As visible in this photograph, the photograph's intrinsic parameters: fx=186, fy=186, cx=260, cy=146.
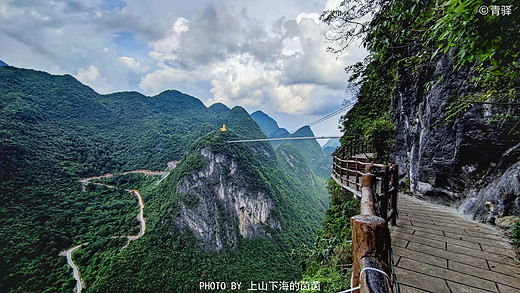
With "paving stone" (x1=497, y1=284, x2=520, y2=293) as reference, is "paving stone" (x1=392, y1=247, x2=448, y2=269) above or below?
above

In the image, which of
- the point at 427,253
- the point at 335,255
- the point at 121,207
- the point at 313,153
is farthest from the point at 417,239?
the point at 313,153

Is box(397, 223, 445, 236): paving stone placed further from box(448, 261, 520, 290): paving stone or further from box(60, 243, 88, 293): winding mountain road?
box(60, 243, 88, 293): winding mountain road

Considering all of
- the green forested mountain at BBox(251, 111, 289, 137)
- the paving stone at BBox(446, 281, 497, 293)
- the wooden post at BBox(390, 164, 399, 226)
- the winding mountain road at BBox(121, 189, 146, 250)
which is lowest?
the winding mountain road at BBox(121, 189, 146, 250)

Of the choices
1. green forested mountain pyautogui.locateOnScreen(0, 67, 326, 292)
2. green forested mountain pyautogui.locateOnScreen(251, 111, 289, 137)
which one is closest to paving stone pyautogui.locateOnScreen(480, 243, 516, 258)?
green forested mountain pyautogui.locateOnScreen(0, 67, 326, 292)

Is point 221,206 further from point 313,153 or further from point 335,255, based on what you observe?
point 313,153

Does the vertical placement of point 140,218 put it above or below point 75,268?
above

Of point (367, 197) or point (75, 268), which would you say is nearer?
point (367, 197)

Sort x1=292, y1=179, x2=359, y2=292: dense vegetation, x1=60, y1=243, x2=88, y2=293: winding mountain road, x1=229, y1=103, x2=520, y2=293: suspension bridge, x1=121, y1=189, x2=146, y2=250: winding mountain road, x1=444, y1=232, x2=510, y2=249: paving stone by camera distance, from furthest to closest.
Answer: x1=121, y1=189, x2=146, y2=250: winding mountain road → x1=60, y1=243, x2=88, y2=293: winding mountain road → x1=292, y1=179, x2=359, y2=292: dense vegetation → x1=444, y1=232, x2=510, y2=249: paving stone → x1=229, y1=103, x2=520, y2=293: suspension bridge

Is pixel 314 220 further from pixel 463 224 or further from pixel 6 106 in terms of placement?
pixel 6 106

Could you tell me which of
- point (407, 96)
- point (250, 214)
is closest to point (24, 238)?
point (250, 214)
